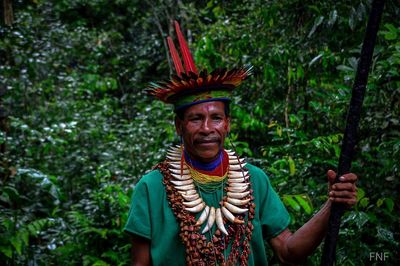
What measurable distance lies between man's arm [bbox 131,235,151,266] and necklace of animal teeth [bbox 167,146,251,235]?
0.78ft

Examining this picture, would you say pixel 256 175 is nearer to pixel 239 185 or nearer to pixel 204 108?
pixel 239 185

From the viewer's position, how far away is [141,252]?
229cm

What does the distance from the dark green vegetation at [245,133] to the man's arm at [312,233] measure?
688mm

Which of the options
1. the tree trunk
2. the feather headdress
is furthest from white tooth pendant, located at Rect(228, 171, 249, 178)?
the tree trunk

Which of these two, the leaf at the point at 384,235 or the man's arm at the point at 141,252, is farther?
the leaf at the point at 384,235

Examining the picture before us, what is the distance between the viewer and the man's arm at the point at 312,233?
1.97 metres

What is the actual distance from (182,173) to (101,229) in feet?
8.65

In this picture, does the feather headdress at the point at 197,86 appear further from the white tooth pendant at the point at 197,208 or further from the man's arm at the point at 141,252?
the man's arm at the point at 141,252

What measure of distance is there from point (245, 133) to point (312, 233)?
10.7 feet

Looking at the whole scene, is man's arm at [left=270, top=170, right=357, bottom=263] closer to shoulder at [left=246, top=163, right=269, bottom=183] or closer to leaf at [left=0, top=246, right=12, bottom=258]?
shoulder at [left=246, top=163, right=269, bottom=183]

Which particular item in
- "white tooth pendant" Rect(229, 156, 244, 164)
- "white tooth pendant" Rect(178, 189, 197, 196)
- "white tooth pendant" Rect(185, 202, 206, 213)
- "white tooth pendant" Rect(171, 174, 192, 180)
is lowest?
"white tooth pendant" Rect(185, 202, 206, 213)

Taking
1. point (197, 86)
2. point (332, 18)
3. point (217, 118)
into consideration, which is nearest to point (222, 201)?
point (217, 118)

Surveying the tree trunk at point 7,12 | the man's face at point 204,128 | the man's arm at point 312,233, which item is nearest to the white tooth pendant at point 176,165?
the man's face at point 204,128

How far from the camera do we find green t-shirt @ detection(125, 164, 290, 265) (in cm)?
226
